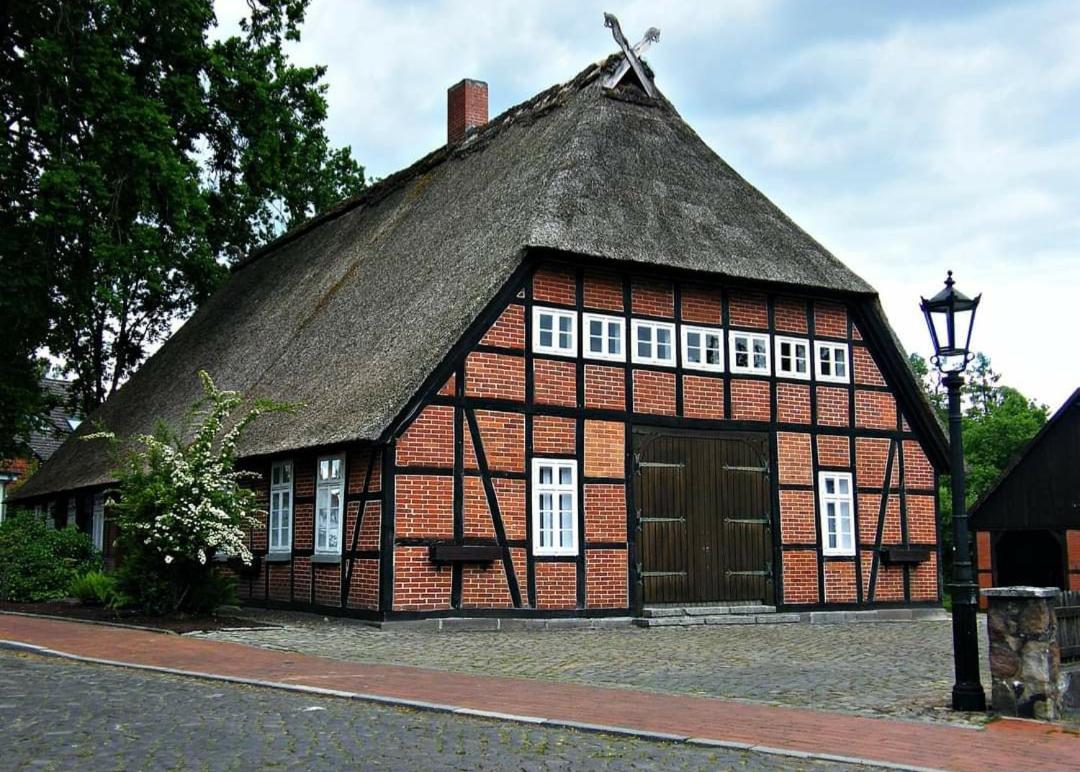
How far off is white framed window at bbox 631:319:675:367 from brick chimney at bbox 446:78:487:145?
27.7 feet

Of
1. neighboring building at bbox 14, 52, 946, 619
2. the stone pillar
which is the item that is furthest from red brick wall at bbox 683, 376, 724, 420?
the stone pillar

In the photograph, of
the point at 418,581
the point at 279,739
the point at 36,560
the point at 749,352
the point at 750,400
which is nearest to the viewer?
the point at 279,739

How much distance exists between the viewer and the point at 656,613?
1706 cm

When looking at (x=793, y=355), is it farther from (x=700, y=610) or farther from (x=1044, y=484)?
(x=1044, y=484)

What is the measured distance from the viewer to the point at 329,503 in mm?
17047

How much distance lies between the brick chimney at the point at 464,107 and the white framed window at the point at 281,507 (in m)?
9.22

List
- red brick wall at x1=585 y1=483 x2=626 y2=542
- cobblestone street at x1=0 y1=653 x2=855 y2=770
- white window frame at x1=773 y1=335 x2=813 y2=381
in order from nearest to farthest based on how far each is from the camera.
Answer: cobblestone street at x1=0 y1=653 x2=855 y2=770, red brick wall at x1=585 y1=483 x2=626 y2=542, white window frame at x1=773 y1=335 x2=813 y2=381

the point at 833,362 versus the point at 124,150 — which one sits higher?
the point at 124,150

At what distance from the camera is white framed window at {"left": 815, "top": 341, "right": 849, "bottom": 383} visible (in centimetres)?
1973

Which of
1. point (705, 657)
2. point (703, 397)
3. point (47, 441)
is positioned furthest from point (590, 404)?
point (47, 441)

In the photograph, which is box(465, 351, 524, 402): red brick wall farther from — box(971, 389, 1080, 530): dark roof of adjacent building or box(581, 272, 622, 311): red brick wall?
box(971, 389, 1080, 530): dark roof of adjacent building

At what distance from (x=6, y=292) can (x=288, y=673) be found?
16058mm

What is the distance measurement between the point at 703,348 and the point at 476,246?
3.96 meters

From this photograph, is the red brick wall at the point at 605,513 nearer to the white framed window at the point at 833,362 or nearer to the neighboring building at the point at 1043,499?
the white framed window at the point at 833,362
